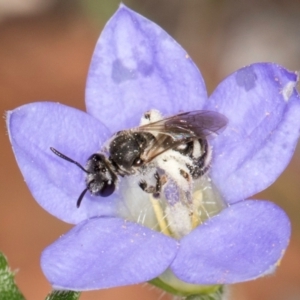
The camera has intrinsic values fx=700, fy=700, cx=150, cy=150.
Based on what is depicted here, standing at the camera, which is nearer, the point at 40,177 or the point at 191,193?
the point at 40,177

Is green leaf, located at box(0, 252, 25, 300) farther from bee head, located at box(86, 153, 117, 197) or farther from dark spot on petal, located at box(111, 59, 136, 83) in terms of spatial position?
dark spot on petal, located at box(111, 59, 136, 83)

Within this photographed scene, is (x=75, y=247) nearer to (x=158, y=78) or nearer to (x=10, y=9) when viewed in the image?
(x=158, y=78)

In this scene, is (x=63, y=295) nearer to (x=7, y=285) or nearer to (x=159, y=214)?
(x=7, y=285)

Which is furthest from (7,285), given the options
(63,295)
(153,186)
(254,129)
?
(254,129)

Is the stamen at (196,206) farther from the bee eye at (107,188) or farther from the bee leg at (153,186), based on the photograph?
the bee eye at (107,188)

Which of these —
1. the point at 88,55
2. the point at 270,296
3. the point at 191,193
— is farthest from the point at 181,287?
the point at 88,55

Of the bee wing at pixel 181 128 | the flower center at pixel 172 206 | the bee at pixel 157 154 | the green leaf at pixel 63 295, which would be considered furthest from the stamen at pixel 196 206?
the green leaf at pixel 63 295

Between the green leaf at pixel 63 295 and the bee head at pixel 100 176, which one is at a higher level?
the bee head at pixel 100 176
